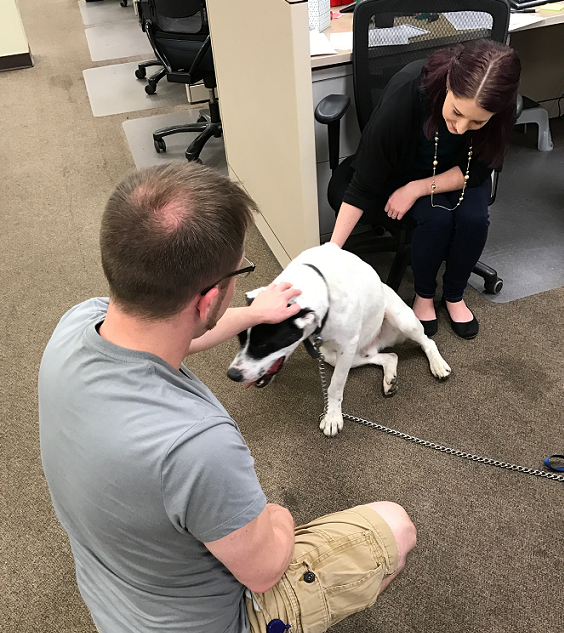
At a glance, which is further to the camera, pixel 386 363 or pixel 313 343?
pixel 386 363

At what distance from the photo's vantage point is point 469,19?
1.92 meters

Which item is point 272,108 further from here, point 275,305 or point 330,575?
point 330,575

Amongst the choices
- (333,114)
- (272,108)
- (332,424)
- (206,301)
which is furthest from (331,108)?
(206,301)

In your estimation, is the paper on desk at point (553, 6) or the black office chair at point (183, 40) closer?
the paper on desk at point (553, 6)

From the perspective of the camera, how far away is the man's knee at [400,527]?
1060 millimetres

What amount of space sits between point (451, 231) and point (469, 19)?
2.33ft

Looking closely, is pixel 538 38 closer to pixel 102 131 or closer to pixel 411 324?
pixel 411 324

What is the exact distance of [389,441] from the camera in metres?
1.74

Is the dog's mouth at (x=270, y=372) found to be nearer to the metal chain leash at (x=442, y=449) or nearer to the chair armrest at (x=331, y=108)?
the metal chain leash at (x=442, y=449)

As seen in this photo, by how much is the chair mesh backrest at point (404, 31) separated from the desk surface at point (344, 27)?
7cm

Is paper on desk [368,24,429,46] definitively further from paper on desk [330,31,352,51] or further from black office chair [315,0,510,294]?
paper on desk [330,31,352,51]

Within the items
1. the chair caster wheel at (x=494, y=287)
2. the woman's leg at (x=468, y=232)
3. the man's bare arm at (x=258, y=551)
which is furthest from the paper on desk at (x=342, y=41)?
the man's bare arm at (x=258, y=551)

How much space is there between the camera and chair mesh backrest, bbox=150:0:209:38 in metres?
2.88

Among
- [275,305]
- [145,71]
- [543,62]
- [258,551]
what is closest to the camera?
[258,551]
